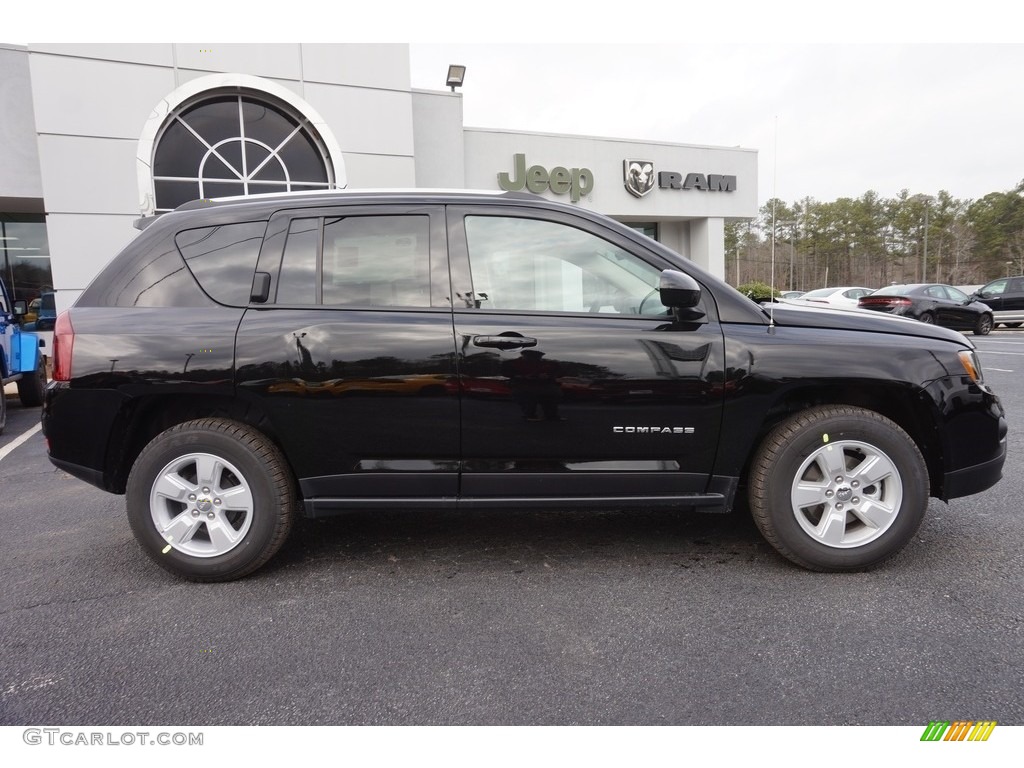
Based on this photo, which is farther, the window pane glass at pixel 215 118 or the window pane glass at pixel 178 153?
the window pane glass at pixel 215 118

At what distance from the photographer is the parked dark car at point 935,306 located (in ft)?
57.9

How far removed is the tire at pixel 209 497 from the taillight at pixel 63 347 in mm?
523

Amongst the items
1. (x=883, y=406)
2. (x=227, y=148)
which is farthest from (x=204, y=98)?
(x=883, y=406)

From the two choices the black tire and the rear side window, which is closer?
the rear side window

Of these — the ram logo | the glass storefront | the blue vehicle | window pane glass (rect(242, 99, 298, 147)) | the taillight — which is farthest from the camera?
the ram logo

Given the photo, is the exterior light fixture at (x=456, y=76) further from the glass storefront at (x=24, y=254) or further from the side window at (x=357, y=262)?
the side window at (x=357, y=262)

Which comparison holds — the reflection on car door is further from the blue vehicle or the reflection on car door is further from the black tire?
the black tire

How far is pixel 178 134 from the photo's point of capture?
11.9 m

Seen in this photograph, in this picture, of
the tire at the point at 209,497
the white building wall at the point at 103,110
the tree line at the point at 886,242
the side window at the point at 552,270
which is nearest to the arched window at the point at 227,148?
the white building wall at the point at 103,110

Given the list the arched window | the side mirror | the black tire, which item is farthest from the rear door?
the arched window

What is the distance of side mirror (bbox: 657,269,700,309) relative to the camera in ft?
9.49

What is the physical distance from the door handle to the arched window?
10422 mm
